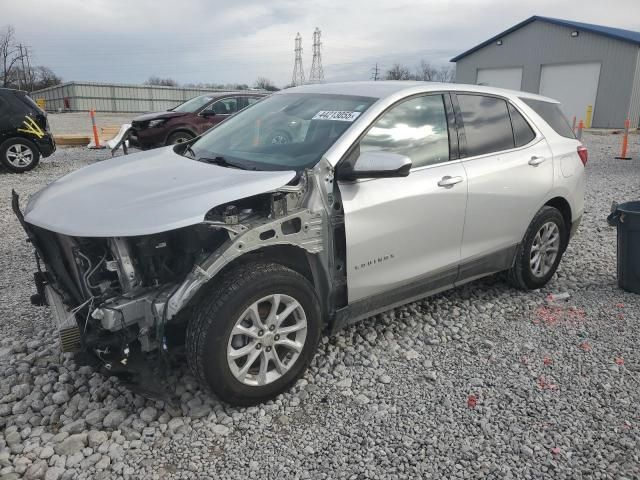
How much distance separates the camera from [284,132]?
3.56 meters

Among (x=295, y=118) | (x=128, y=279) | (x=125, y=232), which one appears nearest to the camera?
(x=125, y=232)

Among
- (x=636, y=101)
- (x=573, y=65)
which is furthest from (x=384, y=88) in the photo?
(x=573, y=65)

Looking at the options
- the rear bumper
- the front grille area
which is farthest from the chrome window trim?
the rear bumper

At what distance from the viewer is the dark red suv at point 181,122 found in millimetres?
11727

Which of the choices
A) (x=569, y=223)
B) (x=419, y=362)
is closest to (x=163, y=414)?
(x=419, y=362)

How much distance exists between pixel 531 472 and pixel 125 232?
222 cm

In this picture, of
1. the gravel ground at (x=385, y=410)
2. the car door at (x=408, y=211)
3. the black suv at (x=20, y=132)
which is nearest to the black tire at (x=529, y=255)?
the gravel ground at (x=385, y=410)

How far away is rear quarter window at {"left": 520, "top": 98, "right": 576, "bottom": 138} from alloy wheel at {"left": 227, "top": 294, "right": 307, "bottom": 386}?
9.38 feet

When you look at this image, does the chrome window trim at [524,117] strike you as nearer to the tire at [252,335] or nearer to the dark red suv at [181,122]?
the tire at [252,335]

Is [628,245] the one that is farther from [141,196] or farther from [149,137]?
[149,137]

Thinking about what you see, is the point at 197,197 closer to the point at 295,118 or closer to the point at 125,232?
the point at 125,232

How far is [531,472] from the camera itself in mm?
2463

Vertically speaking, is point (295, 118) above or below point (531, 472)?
above

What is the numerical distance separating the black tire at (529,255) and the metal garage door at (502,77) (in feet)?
82.9
